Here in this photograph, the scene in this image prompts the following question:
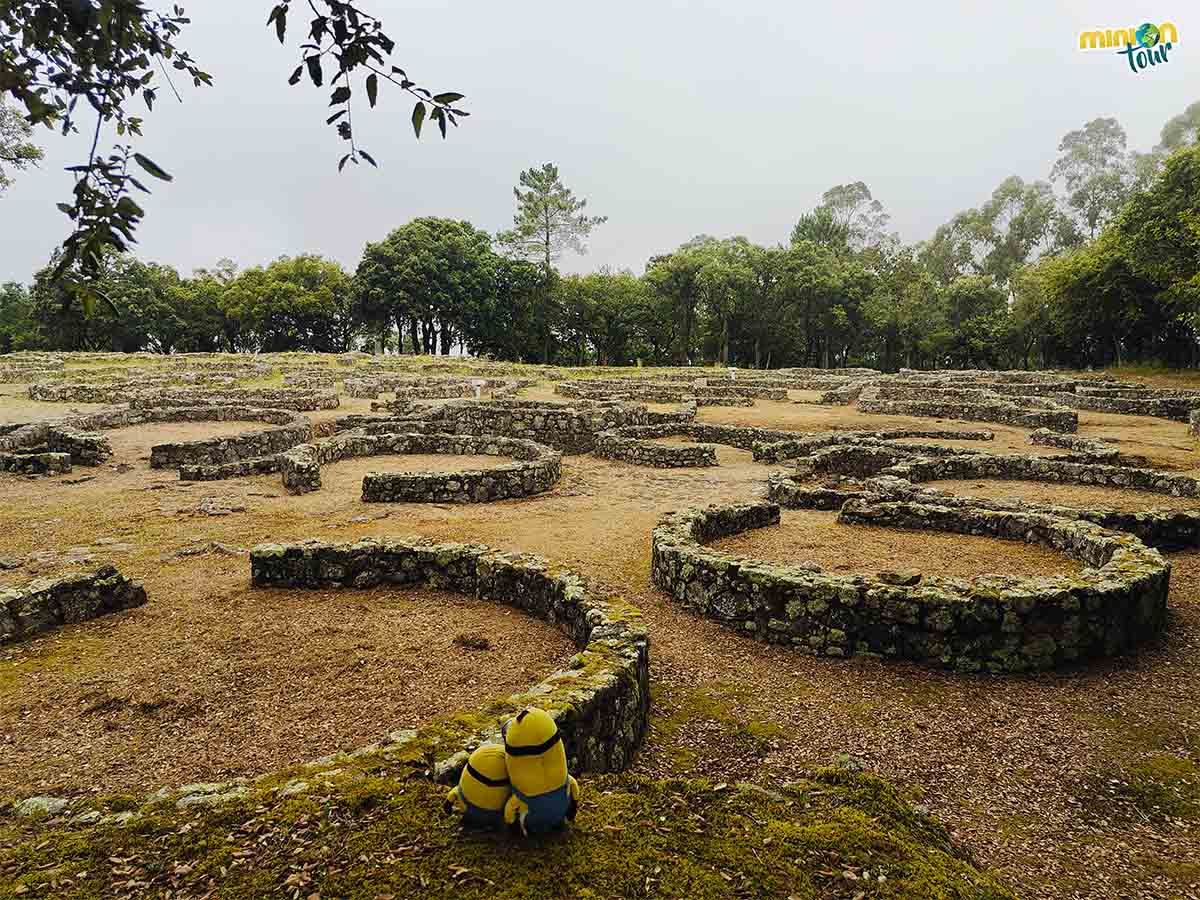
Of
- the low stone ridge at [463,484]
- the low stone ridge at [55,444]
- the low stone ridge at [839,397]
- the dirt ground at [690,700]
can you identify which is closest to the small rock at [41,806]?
the dirt ground at [690,700]

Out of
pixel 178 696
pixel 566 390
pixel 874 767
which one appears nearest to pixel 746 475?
pixel 874 767

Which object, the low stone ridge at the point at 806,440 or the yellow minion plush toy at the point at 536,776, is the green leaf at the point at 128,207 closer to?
the yellow minion plush toy at the point at 536,776

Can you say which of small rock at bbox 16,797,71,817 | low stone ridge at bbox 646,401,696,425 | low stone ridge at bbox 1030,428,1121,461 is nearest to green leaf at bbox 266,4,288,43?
small rock at bbox 16,797,71,817

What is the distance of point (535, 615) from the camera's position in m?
8.30

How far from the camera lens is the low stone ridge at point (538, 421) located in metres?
22.8

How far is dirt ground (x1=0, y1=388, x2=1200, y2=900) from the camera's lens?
5.10 meters

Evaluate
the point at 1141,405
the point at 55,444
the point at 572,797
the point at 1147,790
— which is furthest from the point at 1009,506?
the point at 1141,405

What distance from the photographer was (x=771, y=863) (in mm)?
3520

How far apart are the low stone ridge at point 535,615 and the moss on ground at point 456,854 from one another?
72cm

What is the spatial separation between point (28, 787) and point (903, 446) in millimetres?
17804

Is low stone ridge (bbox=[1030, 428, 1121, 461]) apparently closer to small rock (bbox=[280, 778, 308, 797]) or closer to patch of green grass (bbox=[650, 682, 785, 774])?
patch of green grass (bbox=[650, 682, 785, 774])

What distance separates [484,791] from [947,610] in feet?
17.4

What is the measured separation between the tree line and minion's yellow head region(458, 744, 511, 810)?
202ft

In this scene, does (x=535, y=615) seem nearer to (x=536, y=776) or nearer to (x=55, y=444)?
(x=536, y=776)
